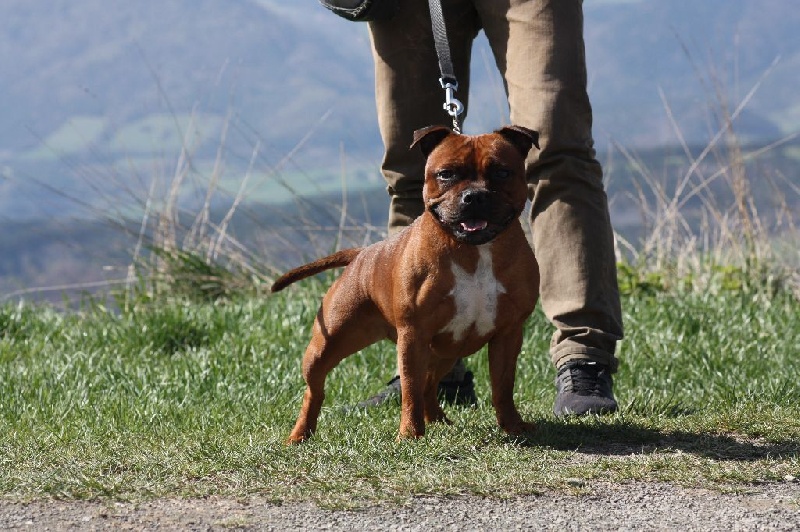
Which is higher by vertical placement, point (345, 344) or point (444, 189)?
point (444, 189)

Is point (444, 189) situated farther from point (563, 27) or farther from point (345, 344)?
point (563, 27)

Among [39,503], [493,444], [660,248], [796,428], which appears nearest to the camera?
[39,503]

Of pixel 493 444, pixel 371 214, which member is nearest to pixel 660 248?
pixel 371 214

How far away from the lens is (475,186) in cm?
315

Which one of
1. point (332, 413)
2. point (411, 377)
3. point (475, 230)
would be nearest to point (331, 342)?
point (411, 377)

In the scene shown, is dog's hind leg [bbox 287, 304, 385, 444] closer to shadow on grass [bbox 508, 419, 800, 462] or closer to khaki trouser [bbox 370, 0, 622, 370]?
shadow on grass [bbox 508, 419, 800, 462]

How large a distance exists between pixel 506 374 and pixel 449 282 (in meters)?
0.42

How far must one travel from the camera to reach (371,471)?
10.5 ft

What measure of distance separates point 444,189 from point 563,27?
3.60 ft

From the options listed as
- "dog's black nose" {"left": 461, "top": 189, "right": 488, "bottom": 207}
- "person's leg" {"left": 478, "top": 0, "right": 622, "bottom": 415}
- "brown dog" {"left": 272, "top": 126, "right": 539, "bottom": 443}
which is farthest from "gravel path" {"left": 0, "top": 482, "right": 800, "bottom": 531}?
"person's leg" {"left": 478, "top": 0, "right": 622, "bottom": 415}

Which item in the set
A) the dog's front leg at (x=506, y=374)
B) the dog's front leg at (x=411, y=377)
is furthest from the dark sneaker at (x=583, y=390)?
the dog's front leg at (x=411, y=377)

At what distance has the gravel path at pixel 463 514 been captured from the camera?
2.79 metres

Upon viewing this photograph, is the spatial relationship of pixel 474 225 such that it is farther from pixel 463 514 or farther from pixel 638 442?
pixel 638 442

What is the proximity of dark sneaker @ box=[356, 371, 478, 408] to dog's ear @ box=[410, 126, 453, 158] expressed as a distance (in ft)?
4.44
